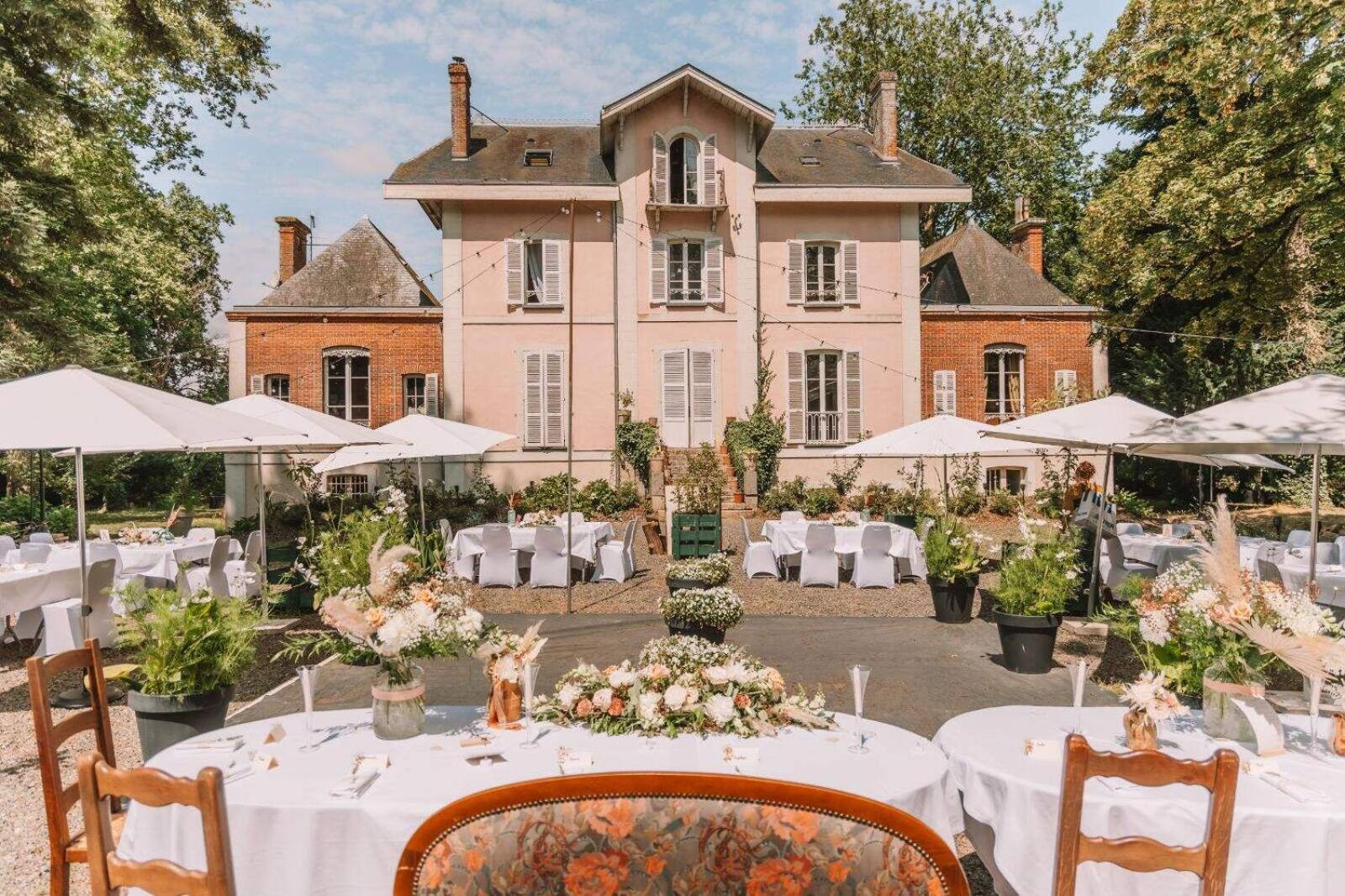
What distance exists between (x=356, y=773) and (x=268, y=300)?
738 inches

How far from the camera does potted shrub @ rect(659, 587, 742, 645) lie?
655cm

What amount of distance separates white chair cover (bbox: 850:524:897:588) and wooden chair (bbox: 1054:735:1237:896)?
883 centimetres

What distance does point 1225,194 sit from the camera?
39.7 ft

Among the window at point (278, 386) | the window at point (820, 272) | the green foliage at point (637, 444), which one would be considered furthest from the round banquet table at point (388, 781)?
the window at point (278, 386)

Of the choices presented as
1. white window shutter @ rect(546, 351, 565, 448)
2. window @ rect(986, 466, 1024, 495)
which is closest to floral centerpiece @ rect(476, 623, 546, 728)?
white window shutter @ rect(546, 351, 565, 448)

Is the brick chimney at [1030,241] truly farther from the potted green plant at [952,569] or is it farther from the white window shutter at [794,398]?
the potted green plant at [952,569]

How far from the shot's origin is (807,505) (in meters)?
16.8

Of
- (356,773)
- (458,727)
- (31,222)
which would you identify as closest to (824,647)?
(458,727)

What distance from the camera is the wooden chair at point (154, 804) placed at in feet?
6.08

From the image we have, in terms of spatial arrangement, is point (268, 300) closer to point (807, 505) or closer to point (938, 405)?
point (807, 505)

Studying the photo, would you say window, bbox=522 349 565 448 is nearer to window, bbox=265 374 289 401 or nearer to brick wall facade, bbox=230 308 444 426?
brick wall facade, bbox=230 308 444 426

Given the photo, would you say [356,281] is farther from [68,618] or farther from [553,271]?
[68,618]

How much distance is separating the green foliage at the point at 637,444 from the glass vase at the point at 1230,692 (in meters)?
15.1

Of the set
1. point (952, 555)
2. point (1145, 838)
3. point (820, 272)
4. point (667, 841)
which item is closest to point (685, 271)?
point (820, 272)
